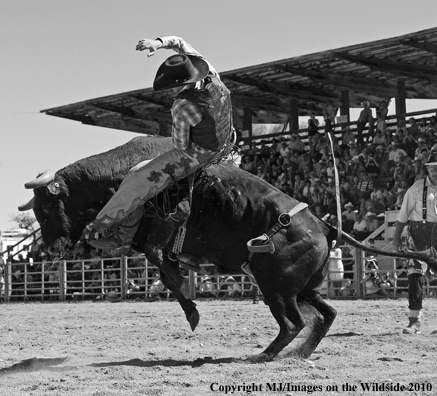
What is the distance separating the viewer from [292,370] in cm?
549

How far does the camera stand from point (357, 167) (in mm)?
19125

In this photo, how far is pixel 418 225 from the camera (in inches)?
331

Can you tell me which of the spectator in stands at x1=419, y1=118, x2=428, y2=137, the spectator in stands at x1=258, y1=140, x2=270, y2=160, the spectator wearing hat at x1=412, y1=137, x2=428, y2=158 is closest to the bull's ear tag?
the spectator wearing hat at x1=412, y1=137, x2=428, y2=158

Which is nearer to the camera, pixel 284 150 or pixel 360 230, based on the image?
pixel 360 230

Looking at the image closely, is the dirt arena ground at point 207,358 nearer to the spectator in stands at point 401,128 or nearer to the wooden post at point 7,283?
the spectator in stands at point 401,128

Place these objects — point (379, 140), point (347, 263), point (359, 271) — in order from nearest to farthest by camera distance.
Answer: point (359, 271), point (347, 263), point (379, 140)

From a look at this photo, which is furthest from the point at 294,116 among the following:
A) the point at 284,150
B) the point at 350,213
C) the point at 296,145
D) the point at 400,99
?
the point at 350,213

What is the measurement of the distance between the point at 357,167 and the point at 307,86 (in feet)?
14.5

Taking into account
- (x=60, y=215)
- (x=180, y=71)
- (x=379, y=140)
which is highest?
(x=379, y=140)

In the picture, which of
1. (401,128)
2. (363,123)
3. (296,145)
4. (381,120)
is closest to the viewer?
(401,128)

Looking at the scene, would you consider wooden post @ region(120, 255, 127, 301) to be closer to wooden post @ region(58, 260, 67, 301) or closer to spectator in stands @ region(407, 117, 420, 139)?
wooden post @ region(58, 260, 67, 301)

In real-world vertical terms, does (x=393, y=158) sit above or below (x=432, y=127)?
below

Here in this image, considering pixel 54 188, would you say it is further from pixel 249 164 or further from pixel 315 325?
pixel 249 164

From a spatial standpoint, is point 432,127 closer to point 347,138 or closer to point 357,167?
point 357,167
